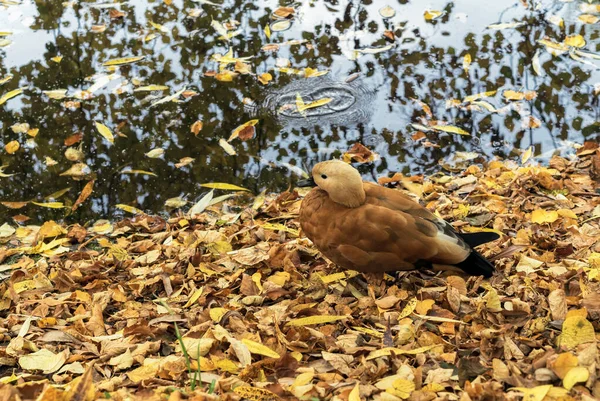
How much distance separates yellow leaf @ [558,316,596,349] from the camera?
7.93ft

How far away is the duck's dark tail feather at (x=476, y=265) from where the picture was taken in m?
2.90

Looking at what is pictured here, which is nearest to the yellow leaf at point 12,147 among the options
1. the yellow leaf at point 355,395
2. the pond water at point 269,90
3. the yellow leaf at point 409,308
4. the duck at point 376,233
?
the pond water at point 269,90

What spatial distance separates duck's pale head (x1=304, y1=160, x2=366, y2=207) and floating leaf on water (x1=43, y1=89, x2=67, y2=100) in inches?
129

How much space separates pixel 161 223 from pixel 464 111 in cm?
249

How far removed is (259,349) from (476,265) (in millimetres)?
1046

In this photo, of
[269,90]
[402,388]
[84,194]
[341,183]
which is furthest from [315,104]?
[402,388]

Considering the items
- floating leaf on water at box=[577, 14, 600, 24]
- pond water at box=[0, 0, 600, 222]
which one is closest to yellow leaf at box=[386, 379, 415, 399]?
pond water at box=[0, 0, 600, 222]

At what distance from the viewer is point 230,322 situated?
278 cm

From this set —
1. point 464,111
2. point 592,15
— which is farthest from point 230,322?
point 592,15

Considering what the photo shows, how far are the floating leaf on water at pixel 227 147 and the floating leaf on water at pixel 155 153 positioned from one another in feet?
1.40

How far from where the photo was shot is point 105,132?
5008mm

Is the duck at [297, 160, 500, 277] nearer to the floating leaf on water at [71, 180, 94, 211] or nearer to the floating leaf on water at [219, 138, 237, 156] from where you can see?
the floating leaf on water at [219, 138, 237, 156]

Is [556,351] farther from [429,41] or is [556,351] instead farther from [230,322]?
[429,41]

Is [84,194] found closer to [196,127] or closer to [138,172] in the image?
[138,172]
